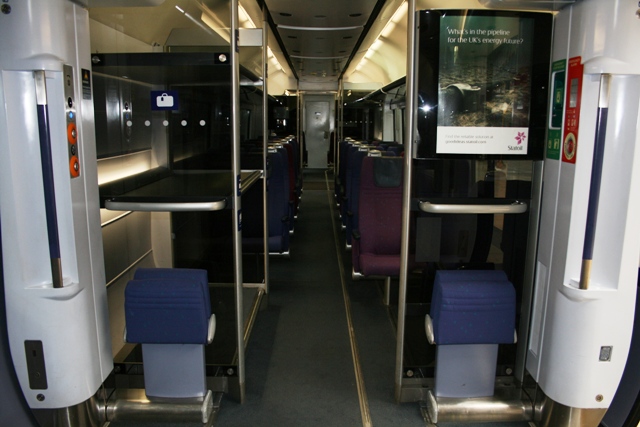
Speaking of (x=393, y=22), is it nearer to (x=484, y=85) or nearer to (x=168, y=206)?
(x=484, y=85)

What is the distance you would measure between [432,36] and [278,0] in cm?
324

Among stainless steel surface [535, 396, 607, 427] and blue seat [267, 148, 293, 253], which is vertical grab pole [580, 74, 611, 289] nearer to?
stainless steel surface [535, 396, 607, 427]

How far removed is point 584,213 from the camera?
239cm

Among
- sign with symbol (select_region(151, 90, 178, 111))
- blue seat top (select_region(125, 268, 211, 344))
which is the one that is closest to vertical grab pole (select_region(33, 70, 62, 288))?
blue seat top (select_region(125, 268, 211, 344))

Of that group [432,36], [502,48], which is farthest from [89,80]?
[502,48]

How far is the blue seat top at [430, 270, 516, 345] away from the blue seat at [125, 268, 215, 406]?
4.14 feet

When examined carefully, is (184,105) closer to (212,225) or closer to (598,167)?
(212,225)

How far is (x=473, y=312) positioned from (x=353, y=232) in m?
1.69

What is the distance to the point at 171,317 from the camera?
109 inches

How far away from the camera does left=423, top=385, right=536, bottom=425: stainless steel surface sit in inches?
114

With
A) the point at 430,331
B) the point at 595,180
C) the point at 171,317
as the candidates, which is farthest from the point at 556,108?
the point at 171,317

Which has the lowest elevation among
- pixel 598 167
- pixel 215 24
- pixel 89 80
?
pixel 598 167

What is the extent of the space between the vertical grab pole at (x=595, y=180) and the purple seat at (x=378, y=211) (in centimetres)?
199

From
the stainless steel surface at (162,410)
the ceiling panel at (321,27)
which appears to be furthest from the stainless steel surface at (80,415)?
the ceiling panel at (321,27)
